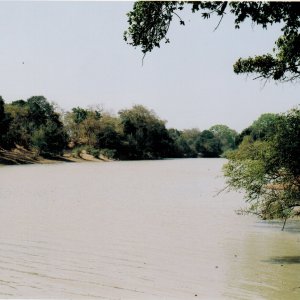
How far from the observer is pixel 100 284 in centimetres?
1229

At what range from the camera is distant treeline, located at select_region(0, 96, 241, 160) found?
9253 centimetres

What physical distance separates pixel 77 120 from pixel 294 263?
115056 mm

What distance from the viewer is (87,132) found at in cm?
12206

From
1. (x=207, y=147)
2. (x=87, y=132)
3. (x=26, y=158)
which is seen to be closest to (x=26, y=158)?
(x=26, y=158)

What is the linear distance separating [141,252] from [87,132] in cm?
10696

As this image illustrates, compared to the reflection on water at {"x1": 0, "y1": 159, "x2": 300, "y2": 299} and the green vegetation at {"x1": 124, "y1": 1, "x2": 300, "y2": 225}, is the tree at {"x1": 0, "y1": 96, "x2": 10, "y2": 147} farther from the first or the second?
the green vegetation at {"x1": 124, "y1": 1, "x2": 300, "y2": 225}

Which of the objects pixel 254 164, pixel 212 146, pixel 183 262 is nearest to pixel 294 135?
pixel 254 164

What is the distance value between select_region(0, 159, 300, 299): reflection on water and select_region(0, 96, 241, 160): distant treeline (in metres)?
58.5

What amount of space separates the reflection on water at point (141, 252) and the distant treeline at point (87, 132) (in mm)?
58507

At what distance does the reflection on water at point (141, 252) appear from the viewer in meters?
12.0

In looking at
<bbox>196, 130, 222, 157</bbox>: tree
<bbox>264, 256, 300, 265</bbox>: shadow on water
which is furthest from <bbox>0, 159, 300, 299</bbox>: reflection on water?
<bbox>196, 130, 222, 157</bbox>: tree

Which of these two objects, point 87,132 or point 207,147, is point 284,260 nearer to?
point 87,132

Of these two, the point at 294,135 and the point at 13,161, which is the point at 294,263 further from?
the point at 13,161

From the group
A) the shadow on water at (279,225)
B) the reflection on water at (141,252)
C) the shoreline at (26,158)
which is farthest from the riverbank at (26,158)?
the shadow on water at (279,225)
